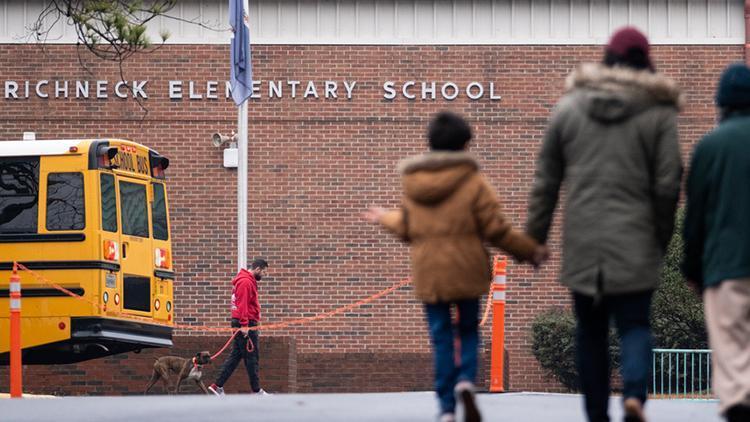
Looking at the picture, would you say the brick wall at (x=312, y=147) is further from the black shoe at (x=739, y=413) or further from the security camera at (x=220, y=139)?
the black shoe at (x=739, y=413)

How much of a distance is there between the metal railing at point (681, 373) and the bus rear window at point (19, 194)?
27.0 feet

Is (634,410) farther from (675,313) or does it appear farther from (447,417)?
(675,313)

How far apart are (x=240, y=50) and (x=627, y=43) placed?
15.5 m

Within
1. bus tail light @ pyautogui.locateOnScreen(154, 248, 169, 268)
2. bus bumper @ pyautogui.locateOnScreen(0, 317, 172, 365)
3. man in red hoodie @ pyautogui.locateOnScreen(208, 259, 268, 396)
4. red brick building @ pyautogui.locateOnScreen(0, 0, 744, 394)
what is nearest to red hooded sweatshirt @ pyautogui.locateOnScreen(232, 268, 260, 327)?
man in red hoodie @ pyautogui.locateOnScreen(208, 259, 268, 396)

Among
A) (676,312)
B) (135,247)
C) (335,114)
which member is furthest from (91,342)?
(676,312)

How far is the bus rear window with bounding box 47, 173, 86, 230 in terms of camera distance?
1889 centimetres

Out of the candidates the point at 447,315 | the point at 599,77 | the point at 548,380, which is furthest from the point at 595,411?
the point at 548,380

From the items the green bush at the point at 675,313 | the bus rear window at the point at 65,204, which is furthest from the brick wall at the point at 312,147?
the bus rear window at the point at 65,204

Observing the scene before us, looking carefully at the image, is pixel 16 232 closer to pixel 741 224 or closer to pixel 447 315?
pixel 447 315

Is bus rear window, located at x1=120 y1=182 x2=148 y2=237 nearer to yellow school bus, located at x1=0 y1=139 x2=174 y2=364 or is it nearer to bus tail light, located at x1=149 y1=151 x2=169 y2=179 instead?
yellow school bus, located at x1=0 y1=139 x2=174 y2=364

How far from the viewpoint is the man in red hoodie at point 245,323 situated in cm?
2002

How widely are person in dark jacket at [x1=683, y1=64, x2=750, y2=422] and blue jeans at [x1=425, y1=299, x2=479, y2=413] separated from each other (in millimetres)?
1138

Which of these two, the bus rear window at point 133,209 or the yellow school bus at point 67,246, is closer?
the yellow school bus at point 67,246

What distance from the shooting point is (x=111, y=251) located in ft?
62.8
